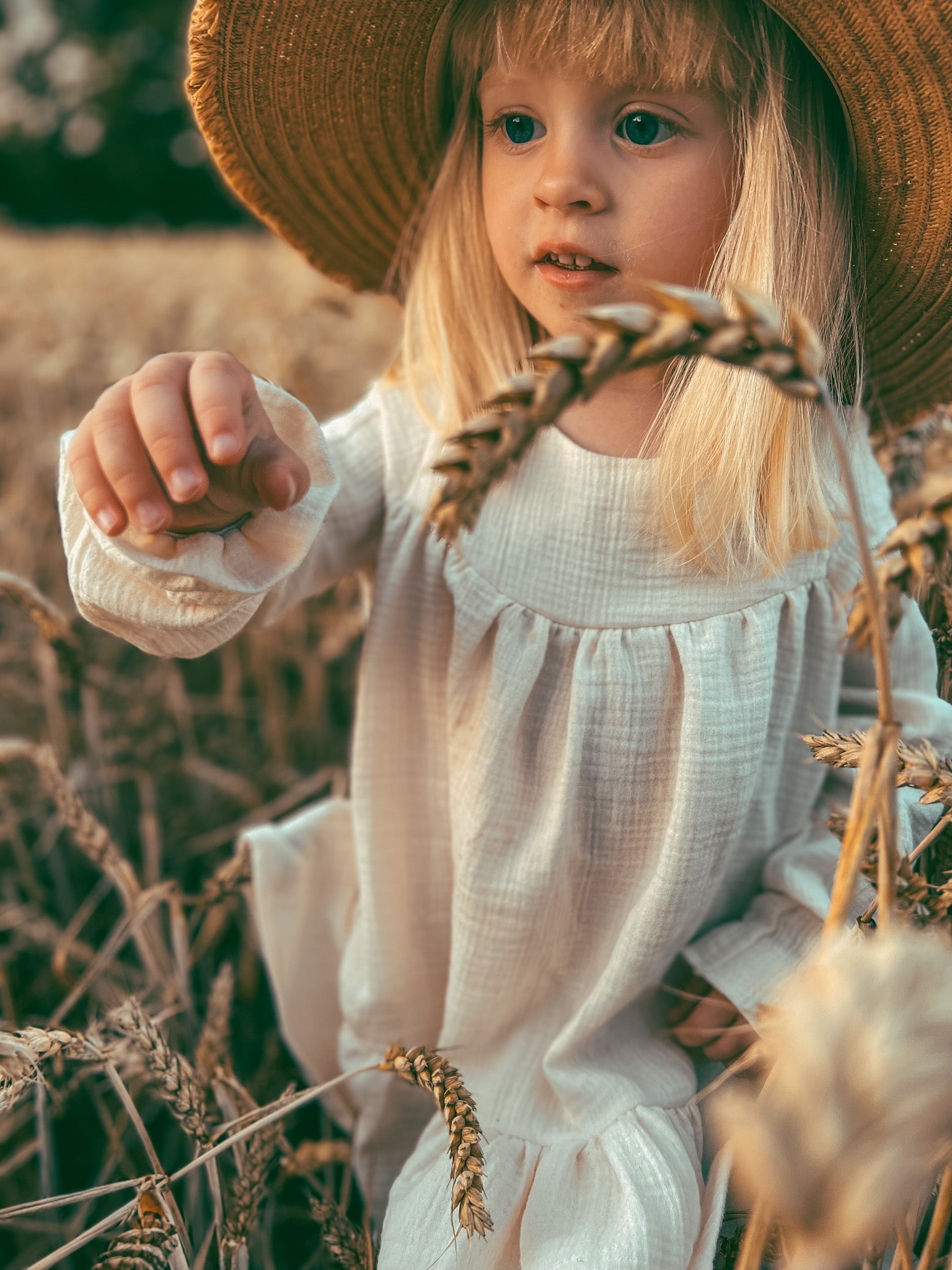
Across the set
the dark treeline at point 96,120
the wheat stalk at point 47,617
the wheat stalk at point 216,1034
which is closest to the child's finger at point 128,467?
the wheat stalk at point 47,617

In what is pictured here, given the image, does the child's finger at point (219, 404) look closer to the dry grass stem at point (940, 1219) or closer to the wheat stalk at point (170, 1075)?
the wheat stalk at point (170, 1075)

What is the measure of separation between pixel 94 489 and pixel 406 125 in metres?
0.53

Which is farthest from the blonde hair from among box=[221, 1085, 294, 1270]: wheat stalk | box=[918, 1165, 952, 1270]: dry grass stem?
box=[221, 1085, 294, 1270]: wheat stalk

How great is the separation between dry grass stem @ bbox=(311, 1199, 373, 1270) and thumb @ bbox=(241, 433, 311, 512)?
22.3 inches

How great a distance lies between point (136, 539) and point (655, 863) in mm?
526

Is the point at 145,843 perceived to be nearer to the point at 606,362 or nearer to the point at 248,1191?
the point at 248,1191

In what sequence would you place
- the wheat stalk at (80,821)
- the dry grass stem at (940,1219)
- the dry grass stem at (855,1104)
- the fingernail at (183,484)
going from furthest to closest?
the wheat stalk at (80,821) < the fingernail at (183,484) < the dry grass stem at (940,1219) < the dry grass stem at (855,1104)

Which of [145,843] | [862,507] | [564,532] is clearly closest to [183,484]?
[564,532]

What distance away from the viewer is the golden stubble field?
0.98m

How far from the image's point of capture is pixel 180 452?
0.67 meters

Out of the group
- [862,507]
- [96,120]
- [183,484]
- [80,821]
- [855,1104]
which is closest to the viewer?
[855,1104]

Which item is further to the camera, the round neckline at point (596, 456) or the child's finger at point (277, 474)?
the round neckline at point (596, 456)

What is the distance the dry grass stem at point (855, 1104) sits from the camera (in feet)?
1.19

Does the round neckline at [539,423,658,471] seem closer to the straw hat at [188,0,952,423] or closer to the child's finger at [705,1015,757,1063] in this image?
the straw hat at [188,0,952,423]
